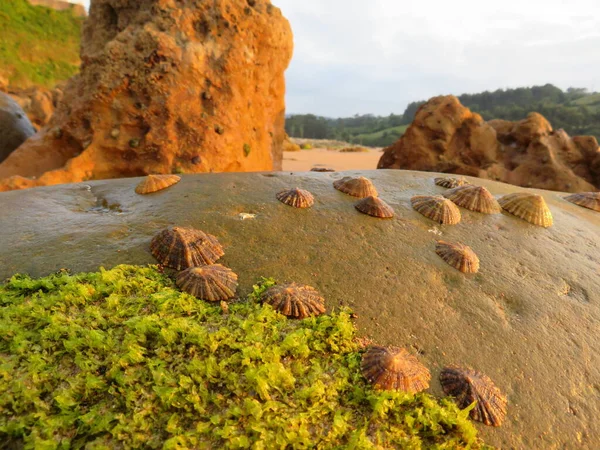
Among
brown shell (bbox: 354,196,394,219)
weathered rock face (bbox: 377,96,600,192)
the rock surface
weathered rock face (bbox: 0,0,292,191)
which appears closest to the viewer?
the rock surface

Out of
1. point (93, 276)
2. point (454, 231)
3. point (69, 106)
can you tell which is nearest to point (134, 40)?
point (69, 106)

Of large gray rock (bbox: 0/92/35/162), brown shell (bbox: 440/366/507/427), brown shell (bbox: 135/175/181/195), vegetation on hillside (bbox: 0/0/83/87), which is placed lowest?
brown shell (bbox: 440/366/507/427)

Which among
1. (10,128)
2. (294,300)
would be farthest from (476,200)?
(10,128)

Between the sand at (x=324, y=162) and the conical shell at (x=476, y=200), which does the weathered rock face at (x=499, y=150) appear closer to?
the sand at (x=324, y=162)

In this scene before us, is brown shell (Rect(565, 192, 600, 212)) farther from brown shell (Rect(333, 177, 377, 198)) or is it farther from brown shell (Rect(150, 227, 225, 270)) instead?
brown shell (Rect(150, 227, 225, 270))

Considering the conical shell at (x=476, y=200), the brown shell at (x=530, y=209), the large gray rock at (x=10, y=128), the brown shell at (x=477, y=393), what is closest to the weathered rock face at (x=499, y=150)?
the brown shell at (x=530, y=209)

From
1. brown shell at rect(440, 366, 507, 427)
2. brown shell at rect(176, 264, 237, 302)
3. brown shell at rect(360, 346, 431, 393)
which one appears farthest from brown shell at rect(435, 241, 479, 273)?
brown shell at rect(176, 264, 237, 302)

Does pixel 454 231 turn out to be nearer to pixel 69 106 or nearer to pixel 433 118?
pixel 69 106
